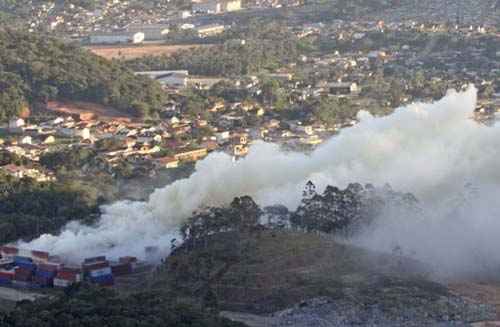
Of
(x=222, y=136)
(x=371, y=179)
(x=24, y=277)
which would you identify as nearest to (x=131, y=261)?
(x=24, y=277)

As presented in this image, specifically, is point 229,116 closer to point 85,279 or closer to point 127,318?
point 85,279

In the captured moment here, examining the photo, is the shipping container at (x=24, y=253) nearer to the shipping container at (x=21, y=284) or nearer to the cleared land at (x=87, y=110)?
the shipping container at (x=21, y=284)

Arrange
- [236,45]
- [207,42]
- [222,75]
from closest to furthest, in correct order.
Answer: [222,75] → [236,45] → [207,42]

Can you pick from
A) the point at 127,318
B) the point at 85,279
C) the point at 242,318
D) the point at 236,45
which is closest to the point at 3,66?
the point at 236,45

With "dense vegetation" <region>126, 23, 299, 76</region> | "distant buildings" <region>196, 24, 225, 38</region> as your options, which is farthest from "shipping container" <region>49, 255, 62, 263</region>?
"distant buildings" <region>196, 24, 225, 38</region>

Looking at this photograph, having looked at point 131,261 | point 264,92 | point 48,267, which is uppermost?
point 264,92

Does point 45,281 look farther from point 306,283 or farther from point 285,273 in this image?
point 306,283

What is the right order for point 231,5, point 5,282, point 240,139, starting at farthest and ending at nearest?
1. point 231,5
2. point 240,139
3. point 5,282
